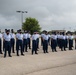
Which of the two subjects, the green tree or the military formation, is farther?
the green tree

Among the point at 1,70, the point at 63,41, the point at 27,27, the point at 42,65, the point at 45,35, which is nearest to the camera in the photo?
the point at 1,70

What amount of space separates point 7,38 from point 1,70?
16.2 feet

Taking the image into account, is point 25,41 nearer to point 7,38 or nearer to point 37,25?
point 7,38

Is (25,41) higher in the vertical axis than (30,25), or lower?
lower

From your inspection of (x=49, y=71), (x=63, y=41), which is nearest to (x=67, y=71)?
(x=49, y=71)

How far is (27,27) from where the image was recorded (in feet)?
259

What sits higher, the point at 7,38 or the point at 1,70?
the point at 7,38

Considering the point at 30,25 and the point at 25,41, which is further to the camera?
the point at 30,25

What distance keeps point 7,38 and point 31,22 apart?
66.0 metres

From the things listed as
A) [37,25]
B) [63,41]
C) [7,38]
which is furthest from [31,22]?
[7,38]

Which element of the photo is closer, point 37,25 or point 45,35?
point 45,35

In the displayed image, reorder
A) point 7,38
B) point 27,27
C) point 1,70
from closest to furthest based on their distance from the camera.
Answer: point 1,70, point 7,38, point 27,27

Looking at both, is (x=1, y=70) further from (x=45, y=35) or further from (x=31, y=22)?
(x=31, y=22)

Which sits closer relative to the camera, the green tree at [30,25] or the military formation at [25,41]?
the military formation at [25,41]
